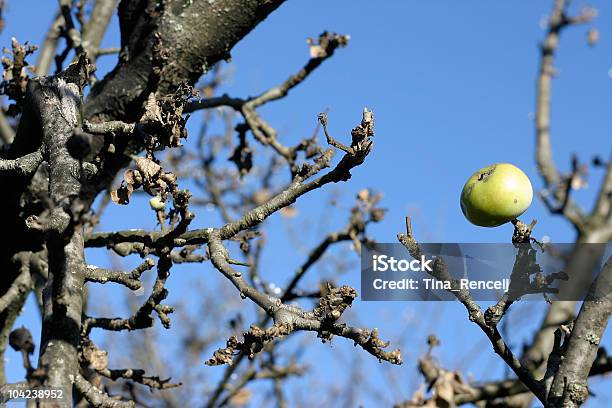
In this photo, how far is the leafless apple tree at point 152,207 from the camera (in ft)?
5.21

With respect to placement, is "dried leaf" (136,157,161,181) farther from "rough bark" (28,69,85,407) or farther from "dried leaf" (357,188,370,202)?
"dried leaf" (357,188,370,202)

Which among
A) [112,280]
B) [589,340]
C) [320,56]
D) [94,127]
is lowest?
[589,340]

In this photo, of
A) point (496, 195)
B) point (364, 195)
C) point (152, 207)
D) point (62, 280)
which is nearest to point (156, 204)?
point (152, 207)

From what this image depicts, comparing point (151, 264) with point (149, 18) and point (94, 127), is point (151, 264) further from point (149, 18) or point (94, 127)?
point (149, 18)

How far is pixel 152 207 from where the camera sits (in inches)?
95.7

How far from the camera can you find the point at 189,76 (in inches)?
107

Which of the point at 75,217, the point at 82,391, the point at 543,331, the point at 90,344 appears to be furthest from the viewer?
the point at 543,331

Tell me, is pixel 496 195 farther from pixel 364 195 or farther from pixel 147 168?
pixel 364 195

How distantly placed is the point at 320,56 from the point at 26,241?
1.52m

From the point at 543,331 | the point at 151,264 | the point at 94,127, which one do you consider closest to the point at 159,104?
the point at 94,127

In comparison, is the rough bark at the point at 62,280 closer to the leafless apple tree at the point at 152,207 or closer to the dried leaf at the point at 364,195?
the leafless apple tree at the point at 152,207

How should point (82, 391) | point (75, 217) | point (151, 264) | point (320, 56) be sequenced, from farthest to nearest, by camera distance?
1. point (320, 56)
2. point (151, 264)
3. point (82, 391)
4. point (75, 217)

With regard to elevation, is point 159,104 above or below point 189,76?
below

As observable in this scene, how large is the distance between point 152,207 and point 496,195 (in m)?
1.14
